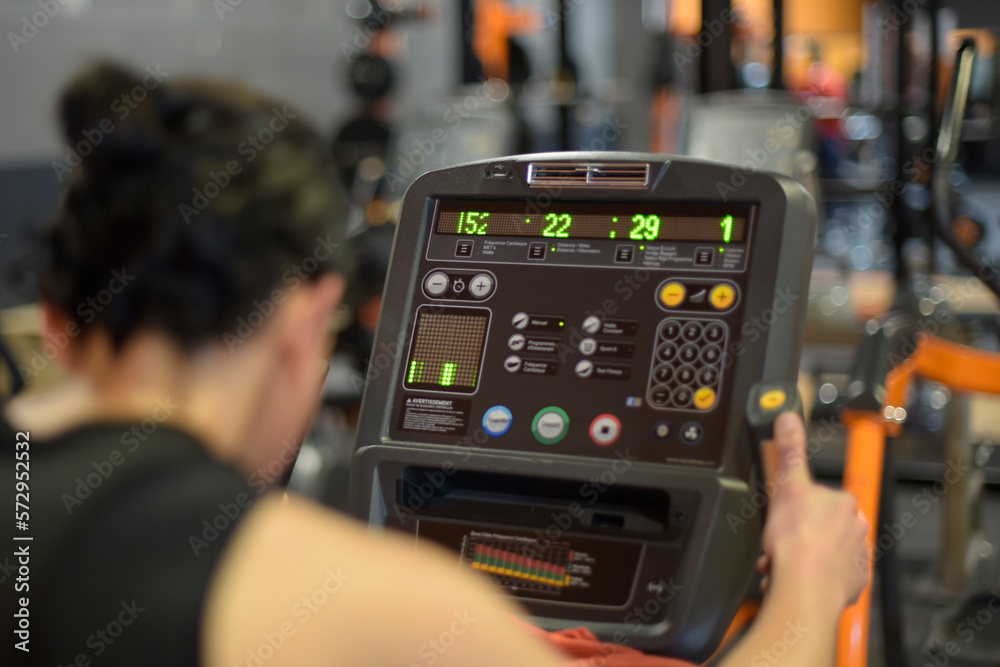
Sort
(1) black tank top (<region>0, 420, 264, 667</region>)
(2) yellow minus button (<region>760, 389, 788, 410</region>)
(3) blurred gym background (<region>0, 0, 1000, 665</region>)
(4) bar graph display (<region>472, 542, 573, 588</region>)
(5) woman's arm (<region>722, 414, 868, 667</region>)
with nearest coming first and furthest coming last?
1. (1) black tank top (<region>0, 420, 264, 667</region>)
2. (5) woman's arm (<region>722, 414, 868, 667</region>)
3. (2) yellow minus button (<region>760, 389, 788, 410</region>)
4. (4) bar graph display (<region>472, 542, 573, 588</region>)
5. (3) blurred gym background (<region>0, 0, 1000, 665</region>)

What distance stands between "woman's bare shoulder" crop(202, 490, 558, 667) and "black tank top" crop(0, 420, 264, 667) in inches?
0.6

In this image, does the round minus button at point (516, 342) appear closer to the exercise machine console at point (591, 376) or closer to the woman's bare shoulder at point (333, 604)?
the exercise machine console at point (591, 376)

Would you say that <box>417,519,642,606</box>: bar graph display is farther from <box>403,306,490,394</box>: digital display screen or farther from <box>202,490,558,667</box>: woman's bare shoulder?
<box>202,490,558,667</box>: woman's bare shoulder

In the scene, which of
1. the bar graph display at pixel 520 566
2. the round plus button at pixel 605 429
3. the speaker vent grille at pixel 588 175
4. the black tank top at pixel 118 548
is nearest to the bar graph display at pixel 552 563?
the bar graph display at pixel 520 566

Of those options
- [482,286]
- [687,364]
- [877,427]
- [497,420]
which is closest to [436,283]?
[482,286]

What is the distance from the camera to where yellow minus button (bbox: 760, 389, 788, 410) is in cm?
91

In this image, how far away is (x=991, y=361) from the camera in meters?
1.83

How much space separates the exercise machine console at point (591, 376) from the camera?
0.96 meters

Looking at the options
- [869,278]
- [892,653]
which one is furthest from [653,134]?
[892,653]

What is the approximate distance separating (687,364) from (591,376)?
10 cm

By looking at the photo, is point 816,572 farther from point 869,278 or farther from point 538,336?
point 869,278

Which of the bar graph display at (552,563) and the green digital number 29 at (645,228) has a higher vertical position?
the green digital number 29 at (645,228)

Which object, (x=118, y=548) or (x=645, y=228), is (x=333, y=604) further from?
(x=645, y=228)

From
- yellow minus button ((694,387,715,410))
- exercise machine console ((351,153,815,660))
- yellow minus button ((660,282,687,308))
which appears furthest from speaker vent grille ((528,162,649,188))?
yellow minus button ((694,387,715,410))
